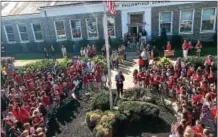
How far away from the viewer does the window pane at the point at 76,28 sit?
27078 mm

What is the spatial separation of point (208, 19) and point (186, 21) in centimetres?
176

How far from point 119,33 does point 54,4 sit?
6746 mm

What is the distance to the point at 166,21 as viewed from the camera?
81.6 ft

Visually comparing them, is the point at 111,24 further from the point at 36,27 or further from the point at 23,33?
the point at 23,33

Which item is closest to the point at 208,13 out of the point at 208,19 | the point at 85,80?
the point at 208,19

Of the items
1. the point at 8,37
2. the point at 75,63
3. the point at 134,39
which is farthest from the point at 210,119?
the point at 8,37

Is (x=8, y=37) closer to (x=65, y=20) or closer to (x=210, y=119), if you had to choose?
(x=65, y=20)

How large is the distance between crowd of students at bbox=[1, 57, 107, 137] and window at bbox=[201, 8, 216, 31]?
10.9m

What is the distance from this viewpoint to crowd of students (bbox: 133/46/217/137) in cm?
930

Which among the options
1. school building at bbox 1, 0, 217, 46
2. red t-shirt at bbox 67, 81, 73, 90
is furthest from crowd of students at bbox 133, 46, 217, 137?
school building at bbox 1, 0, 217, 46

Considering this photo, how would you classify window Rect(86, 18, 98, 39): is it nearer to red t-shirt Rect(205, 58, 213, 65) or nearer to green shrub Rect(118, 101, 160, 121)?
red t-shirt Rect(205, 58, 213, 65)

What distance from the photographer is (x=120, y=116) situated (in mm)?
11922

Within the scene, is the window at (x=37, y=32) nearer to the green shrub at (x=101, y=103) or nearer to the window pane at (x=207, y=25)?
the window pane at (x=207, y=25)

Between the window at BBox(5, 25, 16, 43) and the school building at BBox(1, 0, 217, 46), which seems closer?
the school building at BBox(1, 0, 217, 46)
